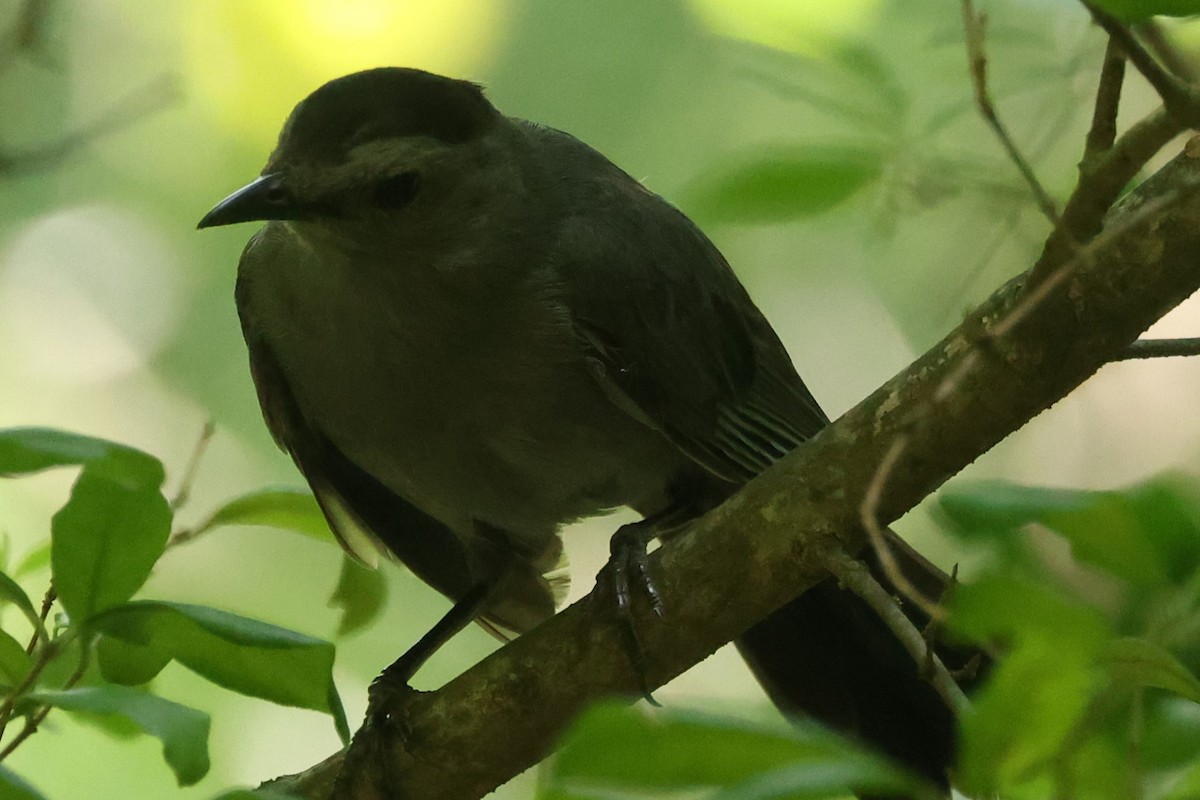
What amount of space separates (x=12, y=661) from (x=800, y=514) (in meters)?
0.90

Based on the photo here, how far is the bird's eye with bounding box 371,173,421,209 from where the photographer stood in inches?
85.4

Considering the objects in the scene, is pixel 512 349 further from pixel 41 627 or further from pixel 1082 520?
pixel 1082 520

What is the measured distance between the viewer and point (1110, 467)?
3.74m

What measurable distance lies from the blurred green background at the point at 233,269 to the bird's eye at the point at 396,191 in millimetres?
1354

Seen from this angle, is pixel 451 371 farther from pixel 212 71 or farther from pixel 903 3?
pixel 212 71

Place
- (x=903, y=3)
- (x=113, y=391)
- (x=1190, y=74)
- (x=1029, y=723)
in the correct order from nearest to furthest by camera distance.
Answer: (x=1029, y=723) → (x=1190, y=74) → (x=903, y=3) → (x=113, y=391)

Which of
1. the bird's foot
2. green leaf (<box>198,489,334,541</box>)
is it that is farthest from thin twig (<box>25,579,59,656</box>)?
the bird's foot

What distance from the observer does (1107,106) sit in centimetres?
119

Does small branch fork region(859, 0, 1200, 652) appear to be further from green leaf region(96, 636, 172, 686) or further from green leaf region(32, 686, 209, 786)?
green leaf region(96, 636, 172, 686)

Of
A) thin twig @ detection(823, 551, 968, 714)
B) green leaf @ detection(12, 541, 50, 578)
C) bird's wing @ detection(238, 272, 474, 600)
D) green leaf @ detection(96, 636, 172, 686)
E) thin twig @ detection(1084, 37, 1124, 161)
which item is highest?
thin twig @ detection(1084, 37, 1124, 161)

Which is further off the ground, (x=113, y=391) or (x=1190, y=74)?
(x=1190, y=74)

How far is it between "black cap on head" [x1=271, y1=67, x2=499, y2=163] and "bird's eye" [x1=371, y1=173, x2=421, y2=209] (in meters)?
0.07

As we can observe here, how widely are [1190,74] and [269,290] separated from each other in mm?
1649

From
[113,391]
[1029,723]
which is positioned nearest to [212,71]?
[113,391]
